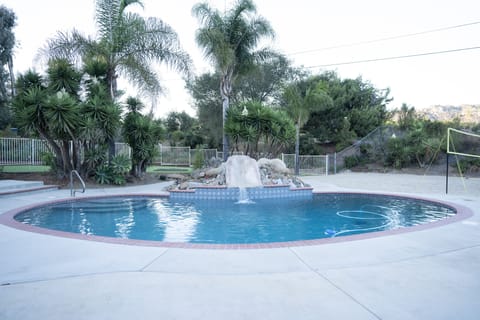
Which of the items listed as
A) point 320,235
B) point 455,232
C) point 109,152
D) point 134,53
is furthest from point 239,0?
point 455,232

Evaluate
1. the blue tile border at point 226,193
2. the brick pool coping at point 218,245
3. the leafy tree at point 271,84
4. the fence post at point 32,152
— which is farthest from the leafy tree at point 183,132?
the brick pool coping at point 218,245

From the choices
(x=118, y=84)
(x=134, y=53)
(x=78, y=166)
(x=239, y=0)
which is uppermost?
(x=239, y=0)

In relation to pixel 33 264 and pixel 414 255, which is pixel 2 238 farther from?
pixel 414 255

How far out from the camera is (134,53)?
46.4ft

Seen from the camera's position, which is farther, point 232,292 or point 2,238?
point 2,238

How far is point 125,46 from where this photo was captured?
14.0 m

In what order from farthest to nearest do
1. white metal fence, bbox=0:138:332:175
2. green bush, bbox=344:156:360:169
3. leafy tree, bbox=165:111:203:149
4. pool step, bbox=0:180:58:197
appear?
leafy tree, bbox=165:111:203:149 → green bush, bbox=344:156:360:169 → white metal fence, bbox=0:138:332:175 → pool step, bbox=0:180:58:197

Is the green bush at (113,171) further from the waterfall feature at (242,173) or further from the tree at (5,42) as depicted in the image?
the tree at (5,42)

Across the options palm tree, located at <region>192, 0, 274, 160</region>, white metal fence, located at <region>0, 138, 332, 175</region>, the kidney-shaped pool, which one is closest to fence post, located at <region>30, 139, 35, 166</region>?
white metal fence, located at <region>0, 138, 332, 175</region>

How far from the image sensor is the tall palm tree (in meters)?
13.6

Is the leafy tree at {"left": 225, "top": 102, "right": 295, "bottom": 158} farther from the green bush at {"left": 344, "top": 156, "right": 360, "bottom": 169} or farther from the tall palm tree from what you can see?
the green bush at {"left": 344, "top": 156, "right": 360, "bottom": 169}

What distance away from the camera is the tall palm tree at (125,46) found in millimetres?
13594

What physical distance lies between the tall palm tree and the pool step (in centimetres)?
471

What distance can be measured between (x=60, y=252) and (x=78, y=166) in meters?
10.3
